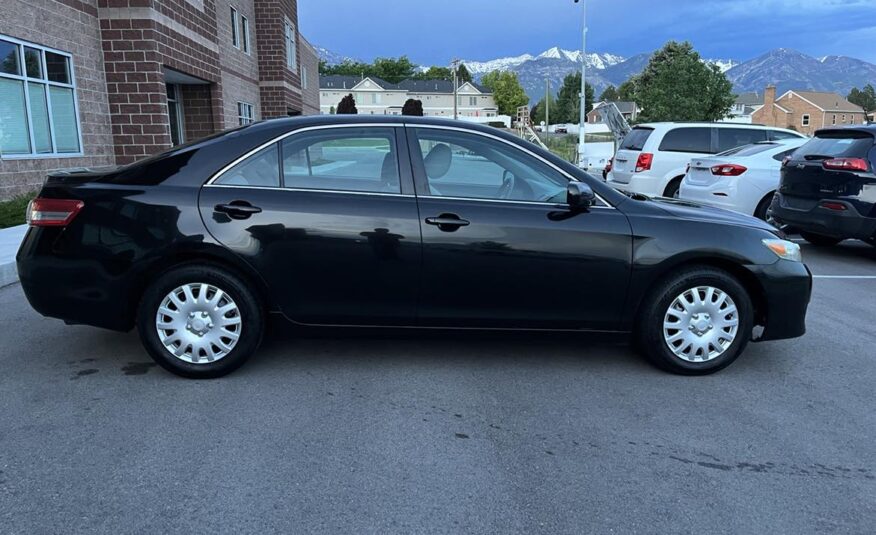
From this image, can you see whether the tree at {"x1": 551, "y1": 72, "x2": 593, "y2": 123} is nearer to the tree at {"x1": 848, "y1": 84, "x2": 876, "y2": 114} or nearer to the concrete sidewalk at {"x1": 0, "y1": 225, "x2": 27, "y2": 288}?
the tree at {"x1": 848, "y1": 84, "x2": 876, "y2": 114}

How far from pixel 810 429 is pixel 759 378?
0.81 m

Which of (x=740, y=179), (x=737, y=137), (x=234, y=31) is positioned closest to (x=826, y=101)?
(x=234, y=31)

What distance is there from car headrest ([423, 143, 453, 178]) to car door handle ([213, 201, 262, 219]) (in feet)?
3.73

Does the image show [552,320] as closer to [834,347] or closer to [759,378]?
[759,378]

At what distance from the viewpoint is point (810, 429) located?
3621 mm

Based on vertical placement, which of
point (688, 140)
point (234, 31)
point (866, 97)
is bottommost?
point (688, 140)

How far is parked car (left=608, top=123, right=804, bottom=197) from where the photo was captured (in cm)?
1160

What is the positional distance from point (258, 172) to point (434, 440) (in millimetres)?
2067

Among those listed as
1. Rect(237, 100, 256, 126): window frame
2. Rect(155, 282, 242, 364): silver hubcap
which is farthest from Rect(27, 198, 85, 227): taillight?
Rect(237, 100, 256, 126): window frame

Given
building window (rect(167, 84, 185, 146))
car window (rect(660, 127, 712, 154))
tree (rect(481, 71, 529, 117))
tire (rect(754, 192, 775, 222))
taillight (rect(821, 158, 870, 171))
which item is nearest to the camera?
taillight (rect(821, 158, 870, 171))

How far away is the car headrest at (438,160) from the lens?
427 cm

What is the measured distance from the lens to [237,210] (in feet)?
13.4

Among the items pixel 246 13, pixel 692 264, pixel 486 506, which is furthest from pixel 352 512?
pixel 246 13

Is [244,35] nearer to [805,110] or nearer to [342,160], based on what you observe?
[342,160]
